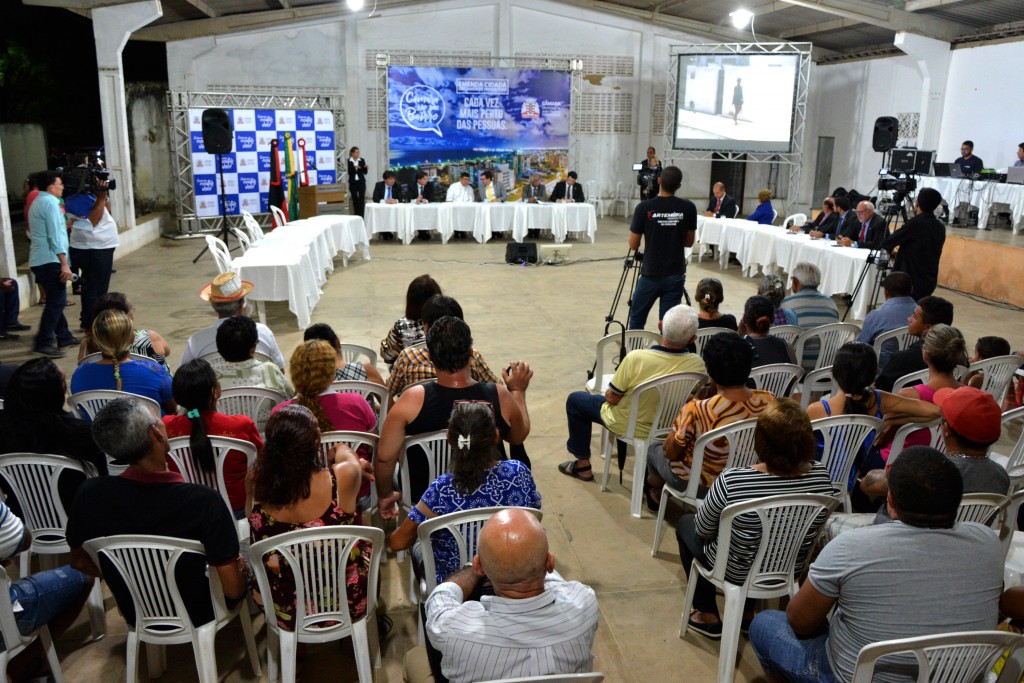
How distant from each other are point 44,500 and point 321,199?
32.0 feet

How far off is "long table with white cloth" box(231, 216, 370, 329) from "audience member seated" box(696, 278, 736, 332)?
3.68 m

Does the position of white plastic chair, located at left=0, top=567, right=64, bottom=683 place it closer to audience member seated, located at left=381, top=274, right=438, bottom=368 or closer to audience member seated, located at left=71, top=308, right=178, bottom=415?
audience member seated, located at left=71, top=308, right=178, bottom=415

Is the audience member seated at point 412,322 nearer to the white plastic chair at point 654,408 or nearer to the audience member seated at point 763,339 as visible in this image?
the white plastic chair at point 654,408

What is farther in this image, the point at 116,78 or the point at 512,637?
the point at 116,78

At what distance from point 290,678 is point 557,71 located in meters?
12.8

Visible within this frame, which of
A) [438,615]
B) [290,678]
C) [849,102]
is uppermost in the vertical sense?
[849,102]

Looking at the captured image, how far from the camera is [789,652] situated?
2.07 m

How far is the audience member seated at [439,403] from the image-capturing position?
269cm

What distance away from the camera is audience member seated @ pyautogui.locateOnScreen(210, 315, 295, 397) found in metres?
3.26

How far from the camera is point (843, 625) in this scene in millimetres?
1891

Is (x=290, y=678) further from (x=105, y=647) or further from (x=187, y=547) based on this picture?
(x=105, y=647)

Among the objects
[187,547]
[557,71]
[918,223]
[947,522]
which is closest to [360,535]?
[187,547]

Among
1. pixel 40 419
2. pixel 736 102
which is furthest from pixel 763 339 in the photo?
pixel 736 102

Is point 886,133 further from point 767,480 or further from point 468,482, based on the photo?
point 468,482
